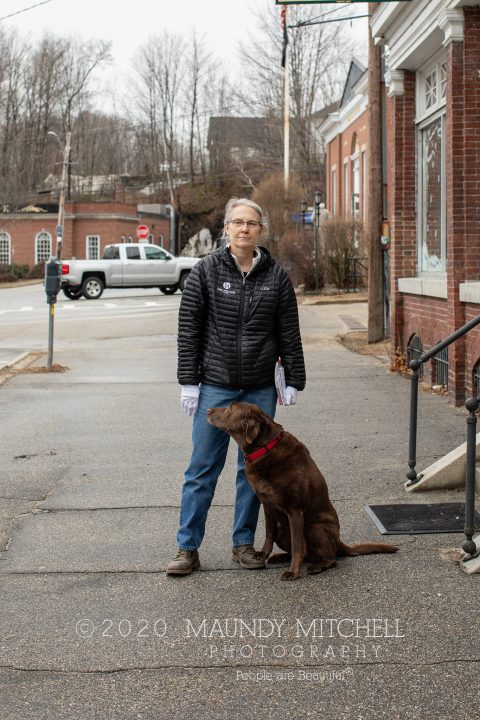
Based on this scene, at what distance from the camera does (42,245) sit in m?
73.9

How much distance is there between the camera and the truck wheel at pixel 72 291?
36625 millimetres

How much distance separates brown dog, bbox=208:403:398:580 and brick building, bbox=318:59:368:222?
119ft

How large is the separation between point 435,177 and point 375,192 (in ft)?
17.4

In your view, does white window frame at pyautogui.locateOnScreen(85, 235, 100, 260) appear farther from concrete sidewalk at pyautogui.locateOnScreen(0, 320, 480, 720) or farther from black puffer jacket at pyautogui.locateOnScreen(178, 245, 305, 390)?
black puffer jacket at pyautogui.locateOnScreen(178, 245, 305, 390)

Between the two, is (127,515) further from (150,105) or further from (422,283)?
(150,105)

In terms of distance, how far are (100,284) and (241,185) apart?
49535 mm

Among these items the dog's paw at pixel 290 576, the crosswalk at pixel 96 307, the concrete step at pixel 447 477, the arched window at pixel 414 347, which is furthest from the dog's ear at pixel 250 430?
the crosswalk at pixel 96 307

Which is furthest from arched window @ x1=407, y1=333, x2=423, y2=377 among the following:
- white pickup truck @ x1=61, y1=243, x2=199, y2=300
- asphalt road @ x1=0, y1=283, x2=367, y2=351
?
white pickup truck @ x1=61, y1=243, x2=199, y2=300

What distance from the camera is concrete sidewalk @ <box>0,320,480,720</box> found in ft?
12.5

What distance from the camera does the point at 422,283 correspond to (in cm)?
1265

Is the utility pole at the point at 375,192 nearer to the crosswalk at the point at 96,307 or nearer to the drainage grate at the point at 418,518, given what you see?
the drainage grate at the point at 418,518

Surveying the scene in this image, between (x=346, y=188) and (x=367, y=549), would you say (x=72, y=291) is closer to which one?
(x=346, y=188)

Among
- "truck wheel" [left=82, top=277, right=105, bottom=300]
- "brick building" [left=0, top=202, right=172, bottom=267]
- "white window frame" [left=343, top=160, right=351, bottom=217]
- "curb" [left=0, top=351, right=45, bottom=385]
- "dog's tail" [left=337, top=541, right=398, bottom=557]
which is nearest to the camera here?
"dog's tail" [left=337, top=541, right=398, bottom=557]

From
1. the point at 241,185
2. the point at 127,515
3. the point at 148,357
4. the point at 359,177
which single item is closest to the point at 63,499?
the point at 127,515
